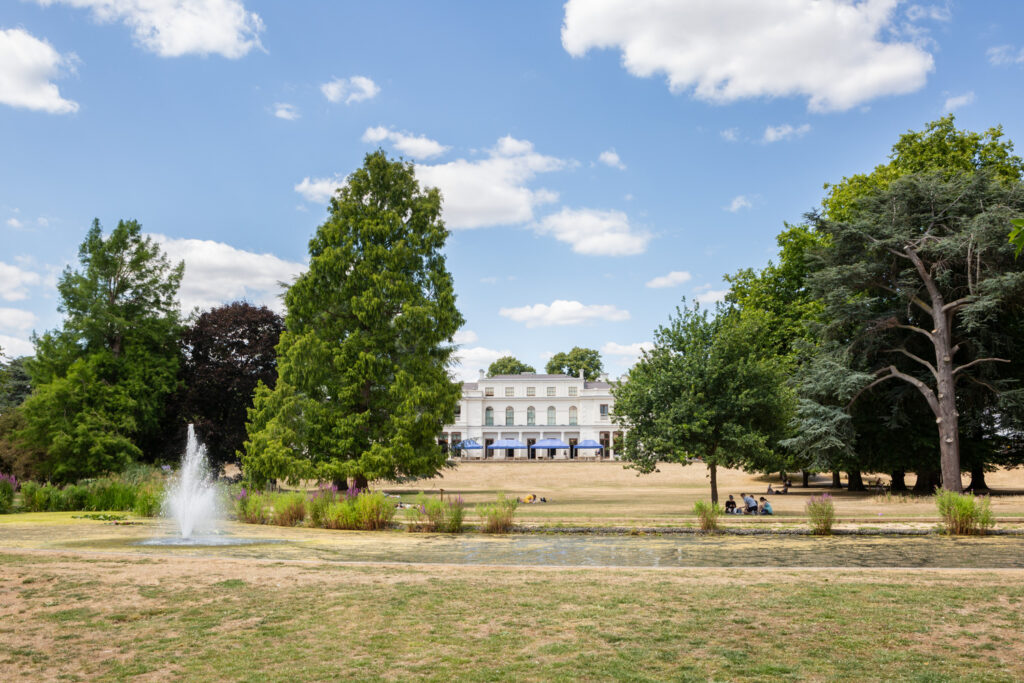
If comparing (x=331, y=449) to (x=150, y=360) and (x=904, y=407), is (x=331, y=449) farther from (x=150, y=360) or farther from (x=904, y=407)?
(x=904, y=407)

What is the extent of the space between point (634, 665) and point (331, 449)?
23.6 m

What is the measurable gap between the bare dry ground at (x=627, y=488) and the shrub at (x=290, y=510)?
6.30 meters

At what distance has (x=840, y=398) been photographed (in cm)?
3153

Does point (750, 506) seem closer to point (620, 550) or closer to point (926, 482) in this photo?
point (620, 550)

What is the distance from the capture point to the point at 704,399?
26.0 m

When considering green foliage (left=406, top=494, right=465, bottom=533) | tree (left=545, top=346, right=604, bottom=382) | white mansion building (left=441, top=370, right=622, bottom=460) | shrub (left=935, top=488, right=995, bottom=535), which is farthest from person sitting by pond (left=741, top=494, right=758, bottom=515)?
tree (left=545, top=346, right=604, bottom=382)

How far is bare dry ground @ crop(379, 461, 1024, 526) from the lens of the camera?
27447mm

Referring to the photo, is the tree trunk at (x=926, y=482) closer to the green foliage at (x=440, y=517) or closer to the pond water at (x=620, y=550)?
the pond water at (x=620, y=550)

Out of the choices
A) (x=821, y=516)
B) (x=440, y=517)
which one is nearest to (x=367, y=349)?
(x=440, y=517)

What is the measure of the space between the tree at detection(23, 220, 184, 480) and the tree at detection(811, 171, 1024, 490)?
32810 millimetres

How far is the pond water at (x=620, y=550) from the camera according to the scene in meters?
12.7

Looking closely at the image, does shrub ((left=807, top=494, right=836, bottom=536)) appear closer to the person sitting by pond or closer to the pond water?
the pond water

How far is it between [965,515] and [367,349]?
21.3m

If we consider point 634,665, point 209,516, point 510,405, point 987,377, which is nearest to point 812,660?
point 634,665
